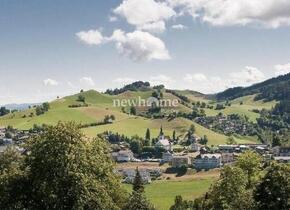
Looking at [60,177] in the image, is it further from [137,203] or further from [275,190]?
[137,203]

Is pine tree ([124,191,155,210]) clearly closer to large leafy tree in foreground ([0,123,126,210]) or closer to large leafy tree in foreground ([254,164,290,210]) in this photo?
large leafy tree in foreground ([254,164,290,210])

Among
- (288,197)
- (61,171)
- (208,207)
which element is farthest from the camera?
(208,207)

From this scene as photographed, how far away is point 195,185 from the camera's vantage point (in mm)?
189375

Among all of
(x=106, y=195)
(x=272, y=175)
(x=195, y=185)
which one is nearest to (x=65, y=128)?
(x=106, y=195)

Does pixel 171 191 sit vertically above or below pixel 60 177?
below

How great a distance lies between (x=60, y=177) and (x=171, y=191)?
138 metres

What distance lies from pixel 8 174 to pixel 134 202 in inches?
1457

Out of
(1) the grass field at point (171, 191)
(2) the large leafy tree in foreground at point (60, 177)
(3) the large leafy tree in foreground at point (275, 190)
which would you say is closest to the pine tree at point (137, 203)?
(3) the large leafy tree in foreground at point (275, 190)

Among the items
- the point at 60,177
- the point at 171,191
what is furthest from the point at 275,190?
the point at 171,191

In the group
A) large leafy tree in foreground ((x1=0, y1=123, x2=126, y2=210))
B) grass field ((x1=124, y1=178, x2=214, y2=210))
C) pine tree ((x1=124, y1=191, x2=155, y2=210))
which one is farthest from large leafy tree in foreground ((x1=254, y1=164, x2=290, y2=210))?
grass field ((x1=124, y1=178, x2=214, y2=210))

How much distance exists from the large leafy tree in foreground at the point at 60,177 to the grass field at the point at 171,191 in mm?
101306

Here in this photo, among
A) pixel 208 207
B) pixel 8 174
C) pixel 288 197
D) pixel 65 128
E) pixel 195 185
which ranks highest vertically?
pixel 65 128

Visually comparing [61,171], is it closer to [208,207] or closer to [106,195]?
[106,195]

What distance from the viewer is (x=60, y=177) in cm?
4491
